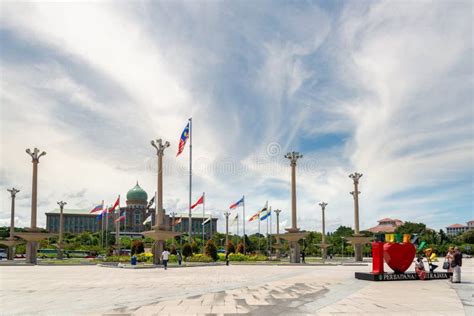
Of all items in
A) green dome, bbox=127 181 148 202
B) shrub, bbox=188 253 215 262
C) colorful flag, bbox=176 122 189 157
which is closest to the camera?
colorful flag, bbox=176 122 189 157

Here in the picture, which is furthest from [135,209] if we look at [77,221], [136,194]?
[77,221]

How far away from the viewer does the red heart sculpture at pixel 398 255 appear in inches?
918

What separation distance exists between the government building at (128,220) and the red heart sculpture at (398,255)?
12480 centimetres

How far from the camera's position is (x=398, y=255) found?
2338 cm

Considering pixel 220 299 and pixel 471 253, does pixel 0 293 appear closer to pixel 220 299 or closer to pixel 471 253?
pixel 220 299

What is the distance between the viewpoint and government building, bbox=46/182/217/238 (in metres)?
146

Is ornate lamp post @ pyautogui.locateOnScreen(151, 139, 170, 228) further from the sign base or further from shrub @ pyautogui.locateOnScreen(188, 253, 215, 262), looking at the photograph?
the sign base

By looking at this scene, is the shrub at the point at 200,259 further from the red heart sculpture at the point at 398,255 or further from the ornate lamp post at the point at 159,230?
the red heart sculpture at the point at 398,255

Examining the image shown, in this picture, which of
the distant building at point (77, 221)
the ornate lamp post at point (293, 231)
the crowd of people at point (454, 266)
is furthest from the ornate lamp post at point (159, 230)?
the distant building at point (77, 221)

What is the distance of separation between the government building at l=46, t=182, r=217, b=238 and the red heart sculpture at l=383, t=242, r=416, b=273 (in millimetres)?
124795

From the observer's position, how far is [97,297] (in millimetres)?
16562

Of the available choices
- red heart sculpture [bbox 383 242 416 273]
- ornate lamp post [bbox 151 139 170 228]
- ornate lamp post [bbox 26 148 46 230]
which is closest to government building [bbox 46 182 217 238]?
ornate lamp post [bbox 26 148 46 230]

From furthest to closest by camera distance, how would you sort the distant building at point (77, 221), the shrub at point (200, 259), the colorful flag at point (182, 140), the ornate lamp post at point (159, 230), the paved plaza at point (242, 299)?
the distant building at point (77, 221), the shrub at point (200, 259), the colorful flag at point (182, 140), the ornate lamp post at point (159, 230), the paved plaza at point (242, 299)

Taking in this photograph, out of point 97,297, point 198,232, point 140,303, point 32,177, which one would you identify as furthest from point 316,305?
point 198,232
